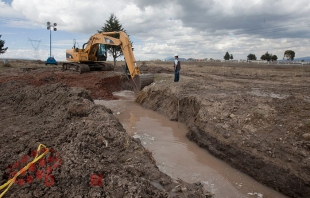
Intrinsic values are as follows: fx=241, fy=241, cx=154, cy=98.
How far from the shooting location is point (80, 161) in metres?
3.71

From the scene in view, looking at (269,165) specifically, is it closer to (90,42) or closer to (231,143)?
(231,143)

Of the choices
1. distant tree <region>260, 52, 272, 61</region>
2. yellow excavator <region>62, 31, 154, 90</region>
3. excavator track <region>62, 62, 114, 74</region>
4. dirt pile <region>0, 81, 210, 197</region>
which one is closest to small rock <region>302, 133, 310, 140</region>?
dirt pile <region>0, 81, 210, 197</region>

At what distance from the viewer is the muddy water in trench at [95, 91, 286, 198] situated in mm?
5031

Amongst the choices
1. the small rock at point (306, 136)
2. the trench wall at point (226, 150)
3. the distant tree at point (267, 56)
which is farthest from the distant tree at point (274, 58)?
the small rock at point (306, 136)

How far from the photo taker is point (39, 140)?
440cm

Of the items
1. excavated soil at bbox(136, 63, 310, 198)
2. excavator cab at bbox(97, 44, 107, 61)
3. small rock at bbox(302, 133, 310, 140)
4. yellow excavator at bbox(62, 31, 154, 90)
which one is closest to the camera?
excavated soil at bbox(136, 63, 310, 198)

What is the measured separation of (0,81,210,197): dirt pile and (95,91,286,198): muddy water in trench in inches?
51.6

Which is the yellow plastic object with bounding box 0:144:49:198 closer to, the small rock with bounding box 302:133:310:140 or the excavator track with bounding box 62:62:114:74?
the small rock with bounding box 302:133:310:140

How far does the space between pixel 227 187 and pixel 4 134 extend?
4701mm

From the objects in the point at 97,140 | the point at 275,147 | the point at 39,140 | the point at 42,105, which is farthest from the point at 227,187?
the point at 42,105

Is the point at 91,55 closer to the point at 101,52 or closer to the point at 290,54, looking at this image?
the point at 101,52

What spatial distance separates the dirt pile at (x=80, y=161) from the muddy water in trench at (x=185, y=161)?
51.6 inches

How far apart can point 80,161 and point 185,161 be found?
3165 mm

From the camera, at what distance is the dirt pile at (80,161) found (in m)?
3.27
